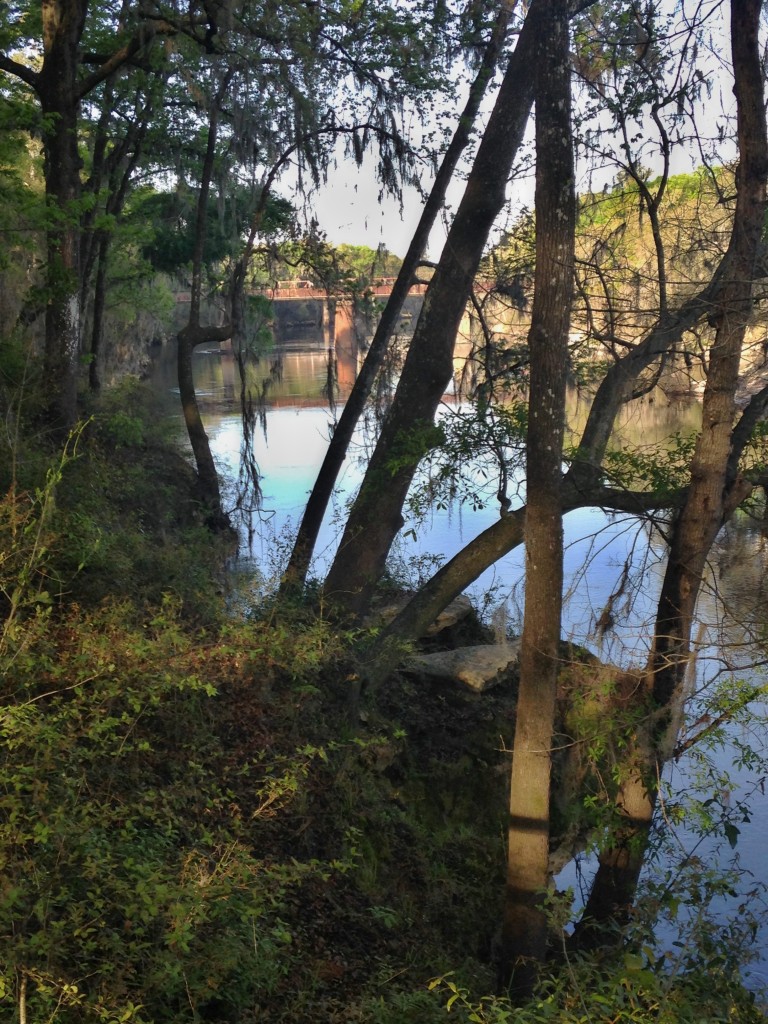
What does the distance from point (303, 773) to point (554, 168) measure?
4394 millimetres

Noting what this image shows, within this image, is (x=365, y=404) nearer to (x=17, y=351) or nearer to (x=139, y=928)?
(x=17, y=351)

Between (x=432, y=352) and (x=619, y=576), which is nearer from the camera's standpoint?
(x=432, y=352)

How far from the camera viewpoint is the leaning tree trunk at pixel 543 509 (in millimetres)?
5891

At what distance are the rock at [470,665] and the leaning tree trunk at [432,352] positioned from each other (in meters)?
0.96

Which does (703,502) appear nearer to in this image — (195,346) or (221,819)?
(221,819)

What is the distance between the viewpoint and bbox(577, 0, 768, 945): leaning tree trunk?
20.4 feet

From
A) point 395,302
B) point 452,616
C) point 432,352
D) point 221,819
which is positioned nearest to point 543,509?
point 221,819

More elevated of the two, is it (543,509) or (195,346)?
(195,346)

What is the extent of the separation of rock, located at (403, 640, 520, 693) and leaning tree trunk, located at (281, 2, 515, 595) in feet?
5.56

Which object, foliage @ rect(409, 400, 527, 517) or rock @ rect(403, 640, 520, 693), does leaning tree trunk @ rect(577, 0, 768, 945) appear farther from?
rock @ rect(403, 640, 520, 693)

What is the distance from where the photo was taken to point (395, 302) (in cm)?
1095

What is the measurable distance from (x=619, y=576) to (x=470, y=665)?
2.17 meters

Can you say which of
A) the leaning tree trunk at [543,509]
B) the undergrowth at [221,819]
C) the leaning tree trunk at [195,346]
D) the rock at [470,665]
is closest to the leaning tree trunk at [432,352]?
the rock at [470,665]

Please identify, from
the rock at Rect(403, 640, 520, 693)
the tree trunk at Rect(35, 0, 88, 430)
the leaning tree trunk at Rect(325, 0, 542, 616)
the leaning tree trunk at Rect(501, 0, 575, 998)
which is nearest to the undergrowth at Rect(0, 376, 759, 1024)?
the rock at Rect(403, 640, 520, 693)
